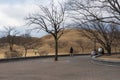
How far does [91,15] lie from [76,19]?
4.35 metres

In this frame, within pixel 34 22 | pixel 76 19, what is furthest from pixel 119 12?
pixel 34 22

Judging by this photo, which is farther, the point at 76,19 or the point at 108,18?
the point at 76,19

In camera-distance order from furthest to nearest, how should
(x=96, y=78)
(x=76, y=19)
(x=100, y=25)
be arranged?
1. (x=100, y=25)
2. (x=76, y=19)
3. (x=96, y=78)

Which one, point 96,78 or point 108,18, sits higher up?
point 108,18

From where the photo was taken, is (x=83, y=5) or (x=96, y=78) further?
(x=83, y=5)

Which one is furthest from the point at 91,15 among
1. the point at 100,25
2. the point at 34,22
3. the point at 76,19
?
the point at 100,25

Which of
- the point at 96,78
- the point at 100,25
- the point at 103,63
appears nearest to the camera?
the point at 96,78

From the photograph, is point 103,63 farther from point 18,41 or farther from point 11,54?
point 18,41

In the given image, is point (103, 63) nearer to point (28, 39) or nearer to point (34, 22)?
point (34, 22)

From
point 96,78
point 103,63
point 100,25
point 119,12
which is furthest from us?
point 100,25

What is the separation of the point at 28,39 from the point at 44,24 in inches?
2107

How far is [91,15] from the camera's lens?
1639 inches

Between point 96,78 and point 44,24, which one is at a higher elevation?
point 44,24

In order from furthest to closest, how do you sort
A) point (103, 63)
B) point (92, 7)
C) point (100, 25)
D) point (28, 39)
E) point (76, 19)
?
point (28, 39), point (100, 25), point (76, 19), point (92, 7), point (103, 63)
